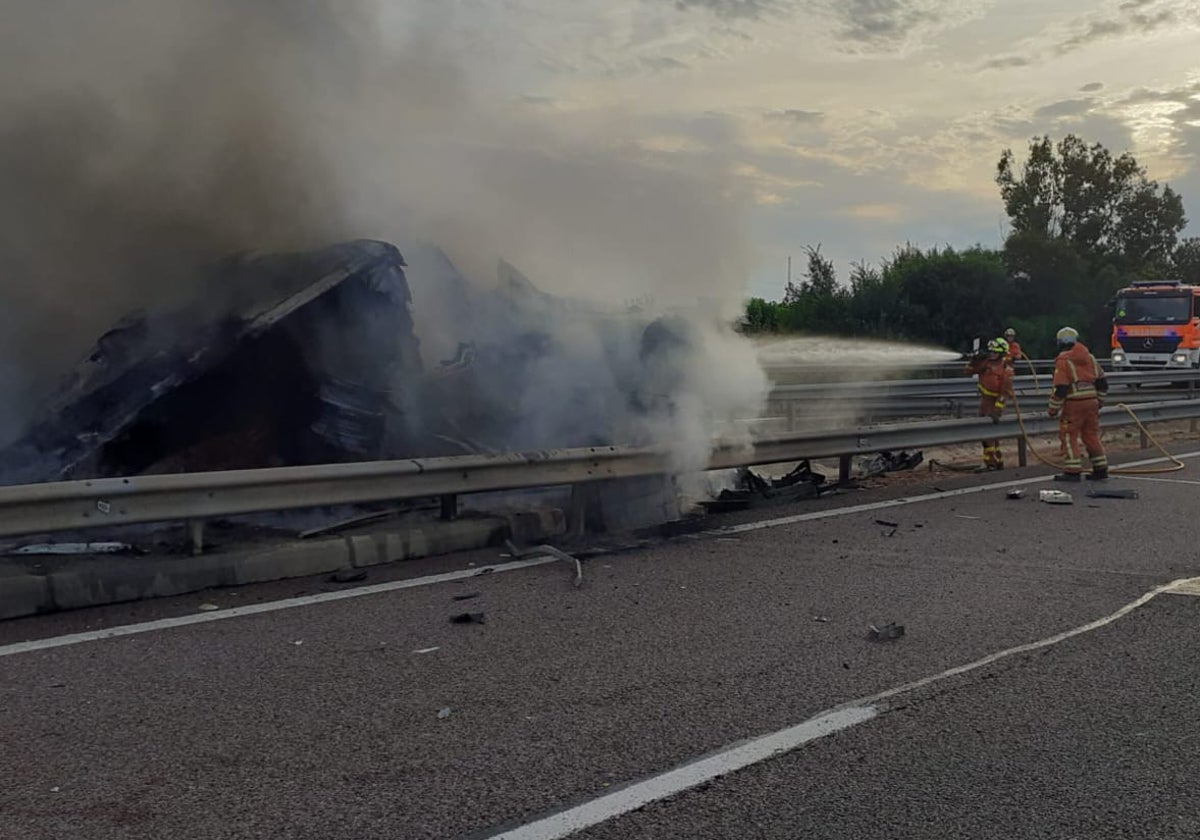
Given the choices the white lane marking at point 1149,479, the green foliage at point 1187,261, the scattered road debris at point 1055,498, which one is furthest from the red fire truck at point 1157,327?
the green foliage at point 1187,261

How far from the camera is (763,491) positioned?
9.14 metres

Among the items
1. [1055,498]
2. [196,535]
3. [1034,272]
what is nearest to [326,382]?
[196,535]

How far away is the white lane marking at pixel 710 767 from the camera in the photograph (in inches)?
115

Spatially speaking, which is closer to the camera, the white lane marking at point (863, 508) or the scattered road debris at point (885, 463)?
the white lane marking at point (863, 508)

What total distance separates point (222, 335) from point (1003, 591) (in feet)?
19.2

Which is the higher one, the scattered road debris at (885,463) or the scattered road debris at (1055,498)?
the scattered road debris at (885,463)

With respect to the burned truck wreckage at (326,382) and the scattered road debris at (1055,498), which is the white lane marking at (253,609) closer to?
the burned truck wreckage at (326,382)

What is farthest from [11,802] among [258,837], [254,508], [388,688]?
[254,508]

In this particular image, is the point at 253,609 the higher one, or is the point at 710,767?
the point at 253,609

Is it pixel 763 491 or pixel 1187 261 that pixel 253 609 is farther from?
pixel 1187 261

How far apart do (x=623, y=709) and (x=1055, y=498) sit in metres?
6.78

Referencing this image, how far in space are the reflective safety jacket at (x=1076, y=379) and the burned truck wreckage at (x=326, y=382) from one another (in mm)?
5137

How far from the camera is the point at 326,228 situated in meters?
9.97

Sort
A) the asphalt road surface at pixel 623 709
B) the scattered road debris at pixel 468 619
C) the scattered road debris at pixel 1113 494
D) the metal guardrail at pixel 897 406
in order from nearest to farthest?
1. the asphalt road surface at pixel 623 709
2. the scattered road debris at pixel 468 619
3. the scattered road debris at pixel 1113 494
4. the metal guardrail at pixel 897 406
